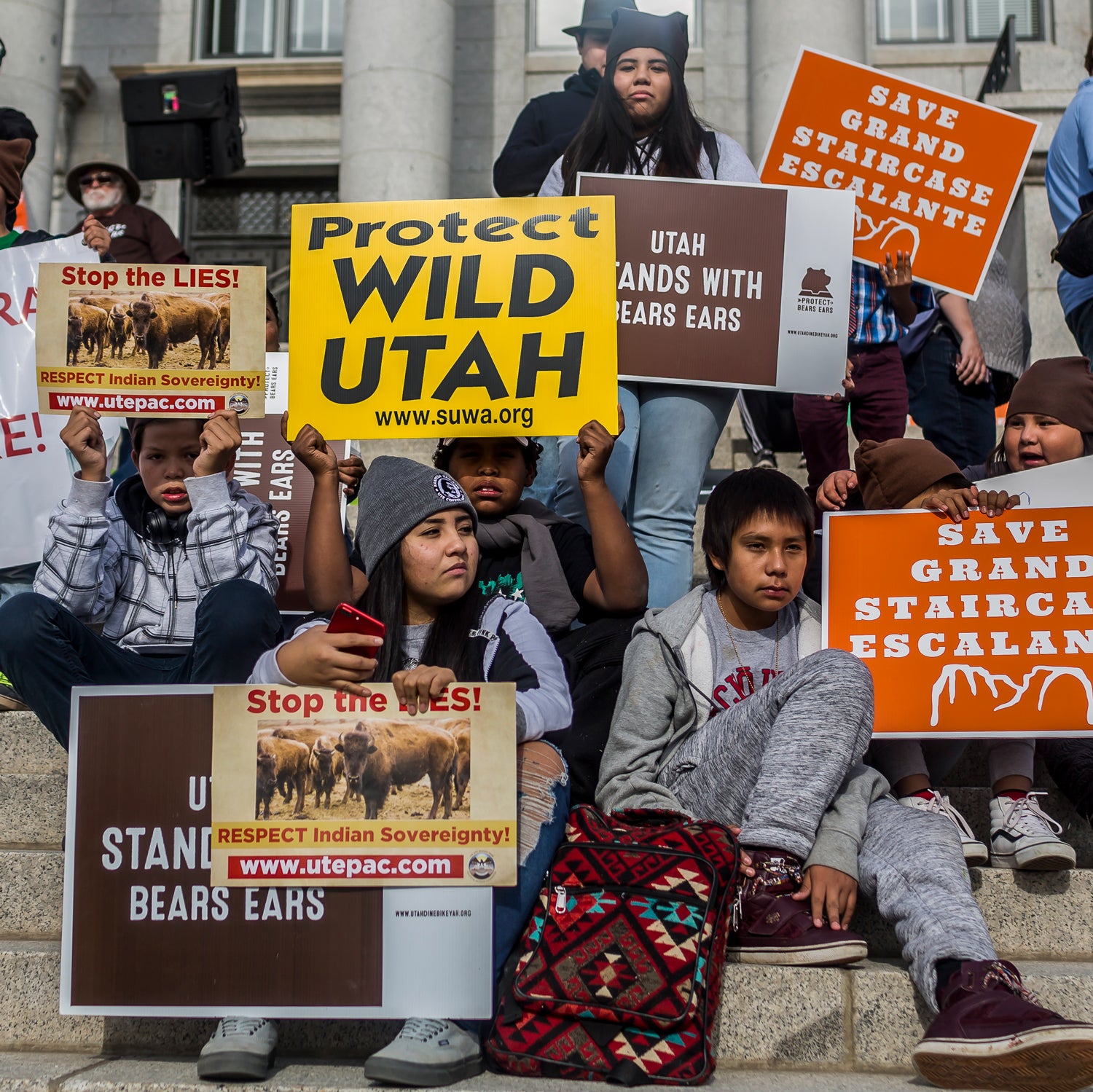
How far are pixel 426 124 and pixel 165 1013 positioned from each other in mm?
8961

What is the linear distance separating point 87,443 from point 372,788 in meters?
1.35

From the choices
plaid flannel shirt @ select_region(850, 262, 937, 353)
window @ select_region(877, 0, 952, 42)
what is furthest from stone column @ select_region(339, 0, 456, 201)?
plaid flannel shirt @ select_region(850, 262, 937, 353)

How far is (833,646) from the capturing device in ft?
11.0

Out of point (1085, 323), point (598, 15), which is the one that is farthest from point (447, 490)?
point (598, 15)

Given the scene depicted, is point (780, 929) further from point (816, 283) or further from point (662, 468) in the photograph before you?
point (816, 283)

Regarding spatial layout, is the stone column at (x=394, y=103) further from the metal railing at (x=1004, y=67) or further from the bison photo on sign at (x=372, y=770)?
the bison photo on sign at (x=372, y=770)

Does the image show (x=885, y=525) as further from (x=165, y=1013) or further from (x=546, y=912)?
(x=165, y=1013)

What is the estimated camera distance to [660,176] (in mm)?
4145

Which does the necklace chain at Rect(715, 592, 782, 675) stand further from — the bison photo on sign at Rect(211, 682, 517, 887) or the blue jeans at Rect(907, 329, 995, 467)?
the blue jeans at Rect(907, 329, 995, 467)

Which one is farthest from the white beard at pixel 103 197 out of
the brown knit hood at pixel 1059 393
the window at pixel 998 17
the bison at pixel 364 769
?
the window at pixel 998 17

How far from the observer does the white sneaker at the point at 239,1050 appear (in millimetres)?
2482

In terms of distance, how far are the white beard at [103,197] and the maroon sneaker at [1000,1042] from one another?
5612 mm

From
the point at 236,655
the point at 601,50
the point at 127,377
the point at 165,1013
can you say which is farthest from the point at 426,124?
the point at 165,1013

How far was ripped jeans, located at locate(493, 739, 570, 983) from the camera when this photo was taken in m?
2.64
